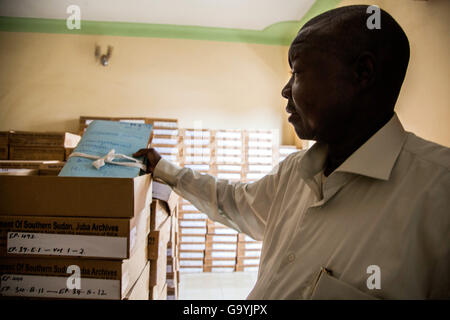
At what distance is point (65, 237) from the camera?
72cm

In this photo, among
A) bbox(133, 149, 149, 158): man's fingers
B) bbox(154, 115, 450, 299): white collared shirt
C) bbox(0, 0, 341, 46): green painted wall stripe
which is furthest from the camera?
bbox(0, 0, 341, 46): green painted wall stripe

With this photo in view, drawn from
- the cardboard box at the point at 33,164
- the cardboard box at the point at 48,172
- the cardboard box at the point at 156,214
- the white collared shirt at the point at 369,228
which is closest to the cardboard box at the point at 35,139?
the cardboard box at the point at 33,164

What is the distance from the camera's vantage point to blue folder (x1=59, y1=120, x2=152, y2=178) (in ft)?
2.90

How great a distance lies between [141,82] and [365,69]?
3.66 m

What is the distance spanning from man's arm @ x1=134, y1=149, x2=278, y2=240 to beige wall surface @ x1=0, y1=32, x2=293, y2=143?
276cm

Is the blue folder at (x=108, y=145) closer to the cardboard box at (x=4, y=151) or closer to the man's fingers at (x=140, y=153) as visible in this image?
the man's fingers at (x=140, y=153)

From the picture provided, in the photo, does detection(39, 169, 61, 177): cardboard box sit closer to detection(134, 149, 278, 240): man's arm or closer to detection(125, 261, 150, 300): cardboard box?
detection(134, 149, 278, 240): man's arm

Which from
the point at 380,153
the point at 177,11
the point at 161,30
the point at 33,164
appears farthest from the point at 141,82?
the point at 380,153

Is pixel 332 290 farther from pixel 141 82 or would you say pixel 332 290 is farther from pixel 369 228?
pixel 141 82

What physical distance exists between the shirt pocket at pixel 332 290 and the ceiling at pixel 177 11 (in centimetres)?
337

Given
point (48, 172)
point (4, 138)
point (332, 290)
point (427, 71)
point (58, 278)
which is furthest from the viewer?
point (4, 138)

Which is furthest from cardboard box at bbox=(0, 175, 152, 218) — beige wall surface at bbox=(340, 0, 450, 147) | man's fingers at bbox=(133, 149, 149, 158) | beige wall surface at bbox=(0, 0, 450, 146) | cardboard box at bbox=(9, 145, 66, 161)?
beige wall surface at bbox=(0, 0, 450, 146)
